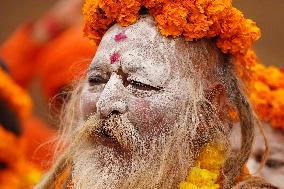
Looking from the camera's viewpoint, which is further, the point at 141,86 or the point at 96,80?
the point at 96,80

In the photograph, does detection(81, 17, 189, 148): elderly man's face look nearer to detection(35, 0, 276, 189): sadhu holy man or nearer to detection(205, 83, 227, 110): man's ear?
detection(35, 0, 276, 189): sadhu holy man

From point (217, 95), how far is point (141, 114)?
398mm

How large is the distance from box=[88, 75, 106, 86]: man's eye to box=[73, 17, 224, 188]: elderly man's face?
1cm

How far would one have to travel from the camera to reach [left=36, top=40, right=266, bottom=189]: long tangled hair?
Answer: 3250 millimetres

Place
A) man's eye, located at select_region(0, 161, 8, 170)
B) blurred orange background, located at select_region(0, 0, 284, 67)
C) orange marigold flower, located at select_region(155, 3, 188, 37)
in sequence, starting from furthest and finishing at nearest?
blurred orange background, located at select_region(0, 0, 284, 67)
man's eye, located at select_region(0, 161, 8, 170)
orange marigold flower, located at select_region(155, 3, 188, 37)

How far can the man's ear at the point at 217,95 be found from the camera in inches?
129

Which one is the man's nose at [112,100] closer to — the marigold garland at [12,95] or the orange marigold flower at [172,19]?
the orange marigold flower at [172,19]

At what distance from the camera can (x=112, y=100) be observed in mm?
3119

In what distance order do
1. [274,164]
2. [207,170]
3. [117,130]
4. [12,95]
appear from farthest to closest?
[12,95] < [274,164] < [207,170] < [117,130]

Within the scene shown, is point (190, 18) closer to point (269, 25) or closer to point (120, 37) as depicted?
point (120, 37)

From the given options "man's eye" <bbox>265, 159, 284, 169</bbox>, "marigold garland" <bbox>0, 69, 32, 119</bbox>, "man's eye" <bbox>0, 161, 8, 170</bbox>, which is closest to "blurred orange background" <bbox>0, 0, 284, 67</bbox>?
"marigold garland" <bbox>0, 69, 32, 119</bbox>

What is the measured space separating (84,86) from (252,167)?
1038 mm

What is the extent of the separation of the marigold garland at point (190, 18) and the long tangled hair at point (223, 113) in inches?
2.5

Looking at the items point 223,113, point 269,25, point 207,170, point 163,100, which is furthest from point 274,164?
point 269,25
